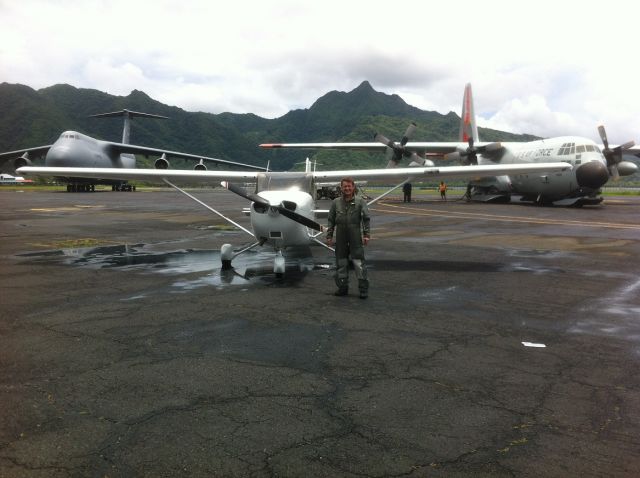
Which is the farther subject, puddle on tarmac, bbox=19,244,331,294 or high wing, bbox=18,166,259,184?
high wing, bbox=18,166,259,184

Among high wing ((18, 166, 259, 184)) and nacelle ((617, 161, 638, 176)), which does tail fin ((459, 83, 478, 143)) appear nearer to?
nacelle ((617, 161, 638, 176))

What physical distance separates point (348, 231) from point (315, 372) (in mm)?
4016

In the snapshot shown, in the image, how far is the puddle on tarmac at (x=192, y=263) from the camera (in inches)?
377

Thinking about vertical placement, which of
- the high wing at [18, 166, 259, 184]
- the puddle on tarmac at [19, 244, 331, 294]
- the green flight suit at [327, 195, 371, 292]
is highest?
the high wing at [18, 166, 259, 184]

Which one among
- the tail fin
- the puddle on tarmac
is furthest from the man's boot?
the tail fin

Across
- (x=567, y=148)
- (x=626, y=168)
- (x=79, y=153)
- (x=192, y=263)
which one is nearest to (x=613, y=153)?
(x=626, y=168)

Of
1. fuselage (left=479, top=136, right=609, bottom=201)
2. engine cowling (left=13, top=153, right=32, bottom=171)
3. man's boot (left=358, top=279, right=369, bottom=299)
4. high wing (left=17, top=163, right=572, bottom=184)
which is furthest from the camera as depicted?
engine cowling (left=13, top=153, right=32, bottom=171)

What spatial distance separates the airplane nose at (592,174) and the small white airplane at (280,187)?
58.1 feet

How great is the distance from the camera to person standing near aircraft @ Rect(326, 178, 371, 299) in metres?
8.36

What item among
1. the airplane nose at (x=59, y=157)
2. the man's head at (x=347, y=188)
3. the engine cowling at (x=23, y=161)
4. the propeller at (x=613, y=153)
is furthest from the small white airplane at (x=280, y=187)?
the engine cowling at (x=23, y=161)

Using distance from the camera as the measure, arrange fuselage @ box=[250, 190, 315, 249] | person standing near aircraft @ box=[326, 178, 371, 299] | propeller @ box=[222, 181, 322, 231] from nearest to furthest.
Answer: person standing near aircraft @ box=[326, 178, 371, 299] → propeller @ box=[222, 181, 322, 231] → fuselage @ box=[250, 190, 315, 249]

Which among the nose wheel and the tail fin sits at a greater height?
the tail fin

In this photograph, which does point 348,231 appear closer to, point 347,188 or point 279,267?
point 347,188

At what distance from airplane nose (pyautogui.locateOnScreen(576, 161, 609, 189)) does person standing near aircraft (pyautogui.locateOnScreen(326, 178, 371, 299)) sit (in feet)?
80.3
